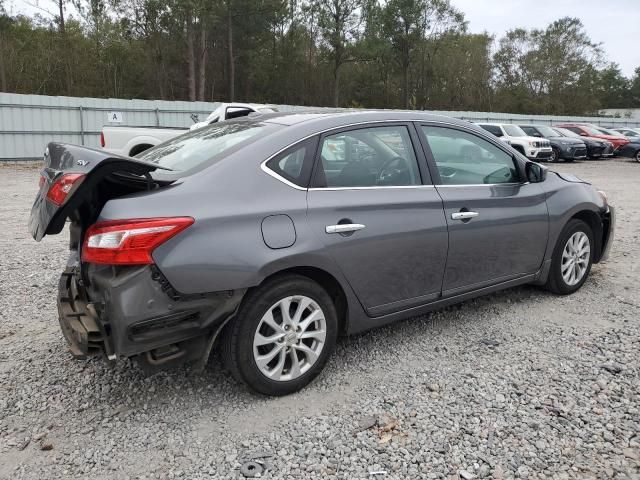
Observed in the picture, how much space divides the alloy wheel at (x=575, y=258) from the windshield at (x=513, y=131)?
57.0 feet

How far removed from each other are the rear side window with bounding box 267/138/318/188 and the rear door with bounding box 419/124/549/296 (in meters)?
0.96

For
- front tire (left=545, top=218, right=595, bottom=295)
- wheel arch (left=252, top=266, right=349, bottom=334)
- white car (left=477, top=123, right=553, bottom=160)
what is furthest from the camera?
white car (left=477, top=123, right=553, bottom=160)

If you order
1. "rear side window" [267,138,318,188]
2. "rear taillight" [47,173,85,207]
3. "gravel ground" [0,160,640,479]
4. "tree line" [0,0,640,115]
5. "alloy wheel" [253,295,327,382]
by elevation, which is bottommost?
"gravel ground" [0,160,640,479]

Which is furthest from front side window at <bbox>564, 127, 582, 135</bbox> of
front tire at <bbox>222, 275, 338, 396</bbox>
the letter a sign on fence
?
front tire at <bbox>222, 275, 338, 396</bbox>

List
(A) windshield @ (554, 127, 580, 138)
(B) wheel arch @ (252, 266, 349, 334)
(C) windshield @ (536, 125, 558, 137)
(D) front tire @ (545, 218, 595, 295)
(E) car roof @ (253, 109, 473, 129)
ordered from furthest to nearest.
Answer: (A) windshield @ (554, 127, 580, 138)
(C) windshield @ (536, 125, 558, 137)
(D) front tire @ (545, 218, 595, 295)
(E) car roof @ (253, 109, 473, 129)
(B) wheel arch @ (252, 266, 349, 334)

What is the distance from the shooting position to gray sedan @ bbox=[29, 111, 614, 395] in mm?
2510

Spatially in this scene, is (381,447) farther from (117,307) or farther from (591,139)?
(591,139)

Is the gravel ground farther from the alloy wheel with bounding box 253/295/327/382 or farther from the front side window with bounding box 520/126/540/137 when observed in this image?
the front side window with bounding box 520/126/540/137

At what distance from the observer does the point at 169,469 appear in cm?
238

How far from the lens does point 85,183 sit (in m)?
2.44

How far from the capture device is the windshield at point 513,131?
20812 millimetres

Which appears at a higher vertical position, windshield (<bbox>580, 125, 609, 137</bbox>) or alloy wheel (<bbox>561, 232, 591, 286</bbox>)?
windshield (<bbox>580, 125, 609, 137</bbox>)

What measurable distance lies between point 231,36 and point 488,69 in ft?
80.0

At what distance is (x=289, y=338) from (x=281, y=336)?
56 millimetres
